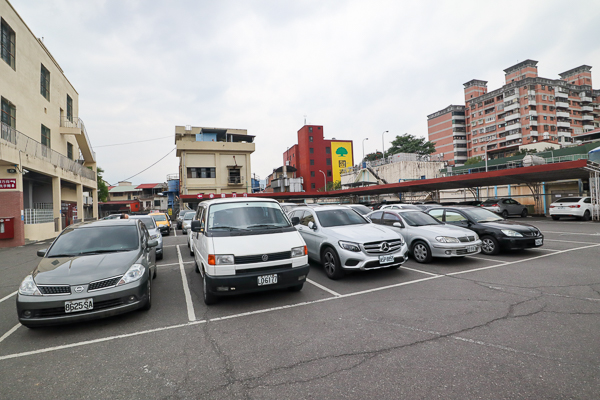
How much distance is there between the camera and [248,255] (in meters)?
4.85

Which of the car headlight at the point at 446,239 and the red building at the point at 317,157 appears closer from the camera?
the car headlight at the point at 446,239

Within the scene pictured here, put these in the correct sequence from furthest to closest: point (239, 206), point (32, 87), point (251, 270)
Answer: point (32, 87) → point (239, 206) → point (251, 270)

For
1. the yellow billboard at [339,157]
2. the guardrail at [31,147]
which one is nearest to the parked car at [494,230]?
the guardrail at [31,147]

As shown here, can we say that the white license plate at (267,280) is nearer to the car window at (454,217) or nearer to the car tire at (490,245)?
the car tire at (490,245)

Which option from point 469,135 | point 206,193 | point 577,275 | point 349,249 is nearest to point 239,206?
point 349,249

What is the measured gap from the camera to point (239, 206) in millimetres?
6207

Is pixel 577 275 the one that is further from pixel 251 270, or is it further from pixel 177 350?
pixel 177 350

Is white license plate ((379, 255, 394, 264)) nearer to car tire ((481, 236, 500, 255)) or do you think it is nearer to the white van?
the white van

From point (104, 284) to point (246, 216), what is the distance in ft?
8.52

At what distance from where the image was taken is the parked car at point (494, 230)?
8352mm

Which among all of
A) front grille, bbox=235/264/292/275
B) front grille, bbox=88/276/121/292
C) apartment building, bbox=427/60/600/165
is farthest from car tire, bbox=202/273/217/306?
apartment building, bbox=427/60/600/165

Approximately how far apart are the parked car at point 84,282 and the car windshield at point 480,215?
931 centimetres

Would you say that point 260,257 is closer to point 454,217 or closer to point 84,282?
point 84,282

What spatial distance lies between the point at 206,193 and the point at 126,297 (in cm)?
4090
